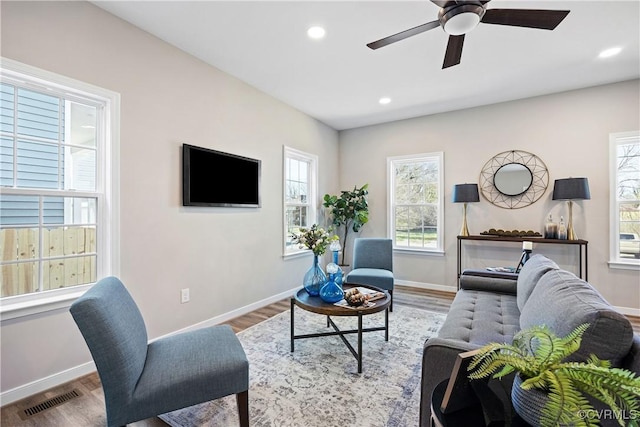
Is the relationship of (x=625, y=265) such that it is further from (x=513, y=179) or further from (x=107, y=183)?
(x=107, y=183)

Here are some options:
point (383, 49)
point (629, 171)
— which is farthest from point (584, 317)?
point (629, 171)

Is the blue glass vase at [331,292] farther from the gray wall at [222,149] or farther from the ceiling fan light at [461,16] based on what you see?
the ceiling fan light at [461,16]

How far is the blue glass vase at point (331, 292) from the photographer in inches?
97.3

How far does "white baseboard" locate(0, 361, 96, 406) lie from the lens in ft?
6.25

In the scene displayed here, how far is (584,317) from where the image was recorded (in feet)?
3.77

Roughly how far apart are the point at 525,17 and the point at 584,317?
5.83 ft

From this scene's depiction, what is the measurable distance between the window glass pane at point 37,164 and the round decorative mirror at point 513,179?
4.93 meters

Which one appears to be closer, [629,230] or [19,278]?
[19,278]

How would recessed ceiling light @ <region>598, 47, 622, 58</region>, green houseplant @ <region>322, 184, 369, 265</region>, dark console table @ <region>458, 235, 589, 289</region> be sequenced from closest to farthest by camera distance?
recessed ceiling light @ <region>598, 47, 622, 58</region> < dark console table @ <region>458, 235, 589, 289</region> < green houseplant @ <region>322, 184, 369, 265</region>

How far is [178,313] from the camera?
9.52 feet

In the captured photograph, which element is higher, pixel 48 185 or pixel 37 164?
pixel 37 164

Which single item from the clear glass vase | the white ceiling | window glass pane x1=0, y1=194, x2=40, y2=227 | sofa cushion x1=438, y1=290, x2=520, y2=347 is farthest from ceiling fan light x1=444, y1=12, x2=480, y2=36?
window glass pane x1=0, y1=194, x2=40, y2=227

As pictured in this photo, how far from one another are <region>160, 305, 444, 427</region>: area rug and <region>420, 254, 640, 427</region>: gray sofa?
1.66 ft

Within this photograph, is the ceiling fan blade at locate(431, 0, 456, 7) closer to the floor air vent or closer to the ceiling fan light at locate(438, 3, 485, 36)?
the ceiling fan light at locate(438, 3, 485, 36)
